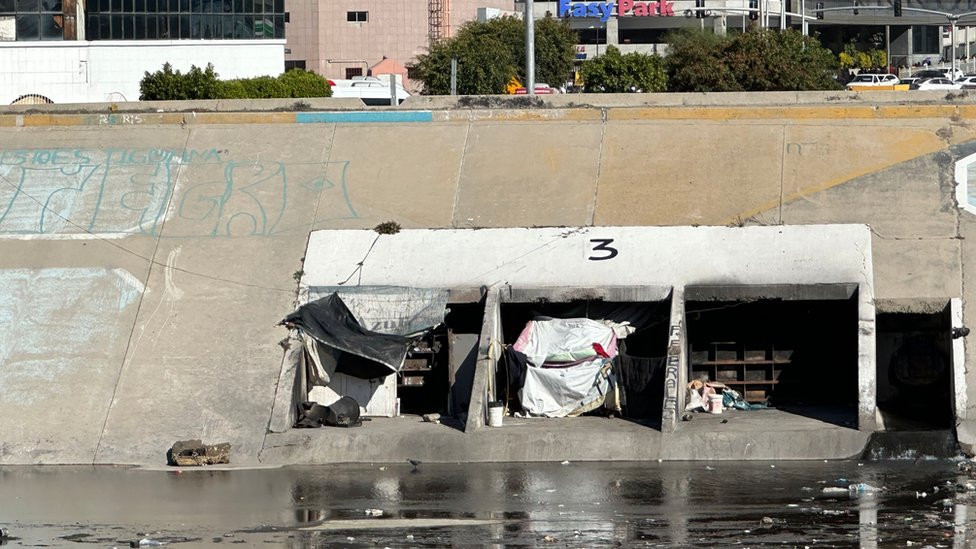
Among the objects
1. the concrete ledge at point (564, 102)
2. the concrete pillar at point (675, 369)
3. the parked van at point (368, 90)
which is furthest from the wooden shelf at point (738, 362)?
the parked van at point (368, 90)

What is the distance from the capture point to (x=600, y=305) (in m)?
19.4

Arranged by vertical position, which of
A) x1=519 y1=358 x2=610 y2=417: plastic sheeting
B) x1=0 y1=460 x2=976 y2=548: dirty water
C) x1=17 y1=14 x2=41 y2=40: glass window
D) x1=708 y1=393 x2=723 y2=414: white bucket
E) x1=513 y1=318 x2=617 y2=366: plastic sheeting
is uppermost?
x1=17 y1=14 x2=41 y2=40: glass window

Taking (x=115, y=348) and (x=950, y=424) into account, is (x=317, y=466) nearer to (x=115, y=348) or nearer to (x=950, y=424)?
(x=115, y=348)

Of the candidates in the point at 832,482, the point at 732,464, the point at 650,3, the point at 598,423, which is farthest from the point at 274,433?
the point at 650,3

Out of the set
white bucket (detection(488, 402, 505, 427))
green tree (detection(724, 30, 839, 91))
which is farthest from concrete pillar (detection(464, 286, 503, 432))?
green tree (detection(724, 30, 839, 91))

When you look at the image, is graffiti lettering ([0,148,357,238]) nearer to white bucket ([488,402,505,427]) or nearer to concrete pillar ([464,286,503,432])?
concrete pillar ([464,286,503,432])

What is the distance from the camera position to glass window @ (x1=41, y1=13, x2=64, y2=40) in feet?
174

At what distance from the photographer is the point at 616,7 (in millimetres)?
96875

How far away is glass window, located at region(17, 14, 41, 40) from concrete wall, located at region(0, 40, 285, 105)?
32 cm

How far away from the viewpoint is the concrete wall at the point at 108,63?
174 feet

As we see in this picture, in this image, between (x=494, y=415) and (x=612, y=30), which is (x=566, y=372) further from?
(x=612, y=30)

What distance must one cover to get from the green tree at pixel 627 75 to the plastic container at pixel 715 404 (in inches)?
1600

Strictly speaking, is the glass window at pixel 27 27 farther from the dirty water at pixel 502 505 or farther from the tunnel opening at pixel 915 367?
the tunnel opening at pixel 915 367

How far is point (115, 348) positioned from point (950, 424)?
34.6ft
